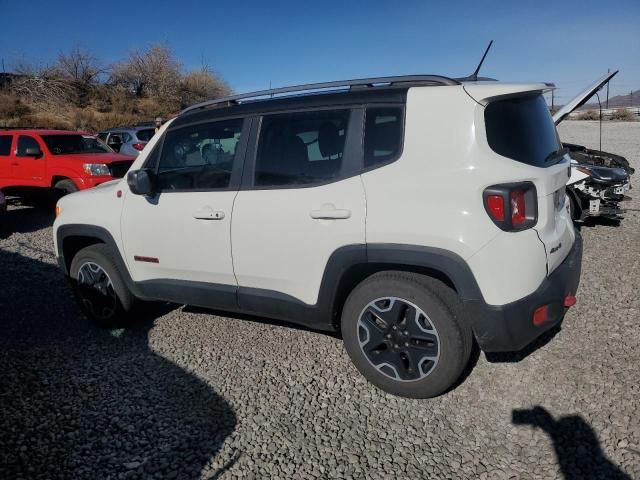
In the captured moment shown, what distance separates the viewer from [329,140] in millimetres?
3094

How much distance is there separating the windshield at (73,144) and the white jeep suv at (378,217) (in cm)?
704

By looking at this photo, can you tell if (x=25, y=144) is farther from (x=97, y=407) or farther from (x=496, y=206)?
(x=496, y=206)

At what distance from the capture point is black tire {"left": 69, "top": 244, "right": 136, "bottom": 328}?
13.5 feet

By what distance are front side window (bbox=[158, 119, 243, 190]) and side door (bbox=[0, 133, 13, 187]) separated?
8115 mm

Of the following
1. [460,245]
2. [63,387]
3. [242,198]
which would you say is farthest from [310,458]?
[63,387]

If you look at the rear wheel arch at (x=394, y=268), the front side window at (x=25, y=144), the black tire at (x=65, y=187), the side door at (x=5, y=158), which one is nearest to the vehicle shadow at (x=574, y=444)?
the rear wheel arch at (x=394, y=268)

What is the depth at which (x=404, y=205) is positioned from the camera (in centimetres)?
274

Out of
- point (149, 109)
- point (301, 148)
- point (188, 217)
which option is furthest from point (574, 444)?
point (149, 109)

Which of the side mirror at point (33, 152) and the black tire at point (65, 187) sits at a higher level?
the side mirror at point (33, 152)

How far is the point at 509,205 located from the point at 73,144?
965 cm

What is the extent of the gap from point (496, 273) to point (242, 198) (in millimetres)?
1685

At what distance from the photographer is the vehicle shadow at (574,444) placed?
2371 mm

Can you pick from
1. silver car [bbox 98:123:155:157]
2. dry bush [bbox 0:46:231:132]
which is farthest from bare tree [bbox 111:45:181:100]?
silver car [bbox 98:123:155:157]

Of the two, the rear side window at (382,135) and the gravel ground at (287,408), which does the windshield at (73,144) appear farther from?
the rear side window at (382,135)
